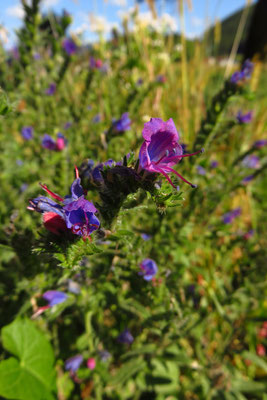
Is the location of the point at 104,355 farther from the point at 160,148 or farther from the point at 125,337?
the point at 160,148

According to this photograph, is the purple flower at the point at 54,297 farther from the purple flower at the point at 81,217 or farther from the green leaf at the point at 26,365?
the purple flower at the point at 81,217

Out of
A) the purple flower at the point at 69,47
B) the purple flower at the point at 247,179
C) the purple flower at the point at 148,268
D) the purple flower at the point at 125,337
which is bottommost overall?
the purple flower at the point at 125,337

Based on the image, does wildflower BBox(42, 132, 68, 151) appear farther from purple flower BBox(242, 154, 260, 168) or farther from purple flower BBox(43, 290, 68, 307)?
purple flower BBox(242, 154, 260, 168)

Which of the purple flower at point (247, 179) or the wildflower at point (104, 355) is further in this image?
the purple flower at point (247, 179)

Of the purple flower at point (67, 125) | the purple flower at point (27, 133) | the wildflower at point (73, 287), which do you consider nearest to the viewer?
the wildflower at point (73, 287)

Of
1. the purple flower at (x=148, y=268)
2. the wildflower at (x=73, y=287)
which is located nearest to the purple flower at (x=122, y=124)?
the purple flower at (x=148, y=268)

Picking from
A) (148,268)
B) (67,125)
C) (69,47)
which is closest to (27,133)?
(67,125)
